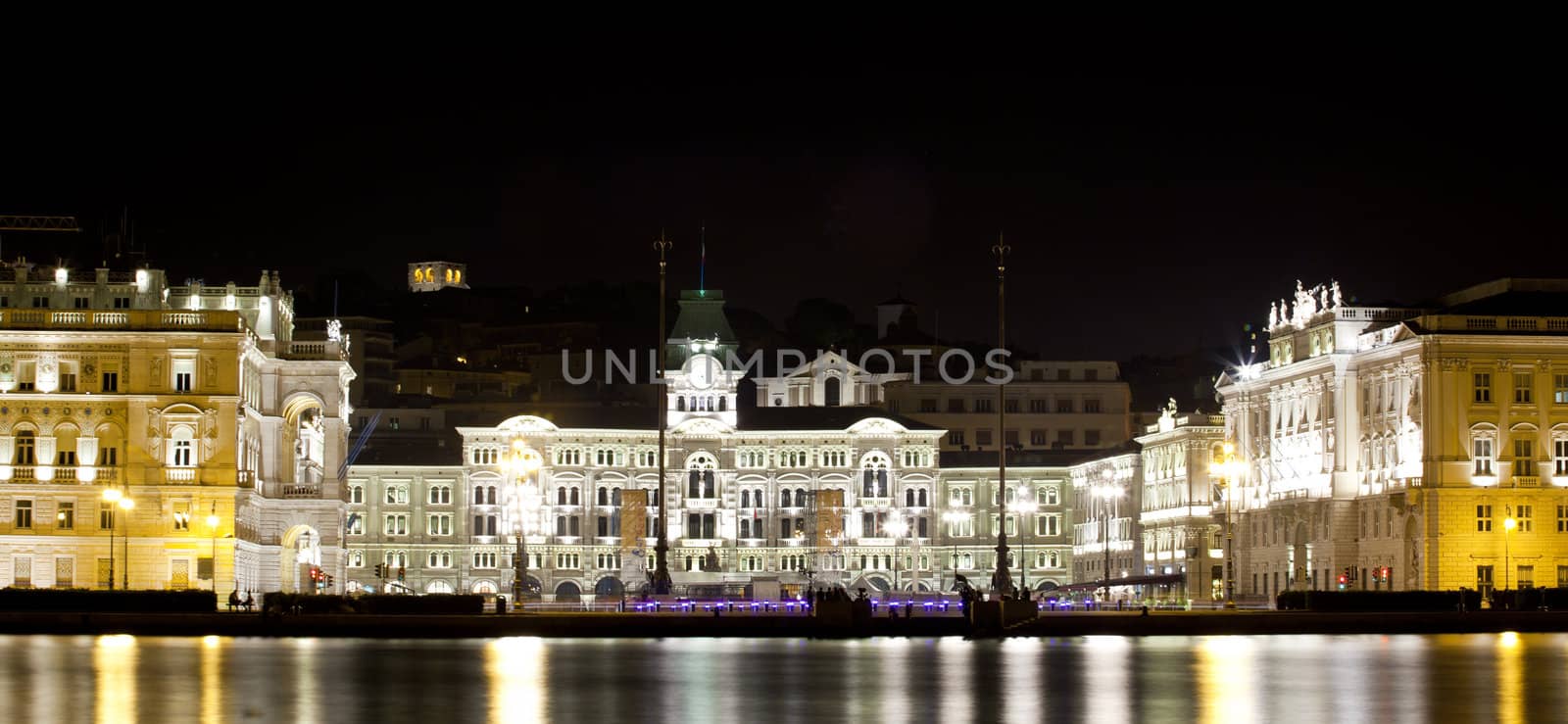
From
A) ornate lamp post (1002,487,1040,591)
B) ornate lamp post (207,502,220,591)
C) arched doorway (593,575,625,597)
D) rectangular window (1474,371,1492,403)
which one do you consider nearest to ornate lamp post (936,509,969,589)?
ornate lamp post (1002,487,1040,591)

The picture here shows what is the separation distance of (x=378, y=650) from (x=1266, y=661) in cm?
2597

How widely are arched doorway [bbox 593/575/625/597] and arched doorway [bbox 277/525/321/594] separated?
42371mm

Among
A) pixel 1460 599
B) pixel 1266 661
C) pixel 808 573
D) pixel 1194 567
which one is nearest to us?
pixel 1266 661

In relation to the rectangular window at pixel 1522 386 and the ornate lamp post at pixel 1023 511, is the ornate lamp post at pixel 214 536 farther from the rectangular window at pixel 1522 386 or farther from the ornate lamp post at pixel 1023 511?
the ornate lamp post at pixel 1023 511

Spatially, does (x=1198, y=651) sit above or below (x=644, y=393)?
below

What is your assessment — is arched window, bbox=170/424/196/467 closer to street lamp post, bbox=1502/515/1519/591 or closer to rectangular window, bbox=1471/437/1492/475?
rectangular window, bbox=1471/437/1492/475

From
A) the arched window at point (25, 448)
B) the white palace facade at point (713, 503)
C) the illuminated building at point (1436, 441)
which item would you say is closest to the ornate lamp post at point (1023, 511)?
the white palace facade at point (713, 503)

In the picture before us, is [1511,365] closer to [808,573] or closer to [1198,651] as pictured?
[1198,651]

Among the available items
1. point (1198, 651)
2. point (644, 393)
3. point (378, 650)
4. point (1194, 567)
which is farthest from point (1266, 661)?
point (644, 393)

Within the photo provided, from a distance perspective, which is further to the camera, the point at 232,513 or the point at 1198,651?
the point at 232,513

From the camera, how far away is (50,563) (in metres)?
112

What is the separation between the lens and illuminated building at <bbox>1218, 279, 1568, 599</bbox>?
11756cm

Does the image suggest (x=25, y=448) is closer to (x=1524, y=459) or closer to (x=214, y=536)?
(x=214, y=536)

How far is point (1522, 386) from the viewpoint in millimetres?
119812
